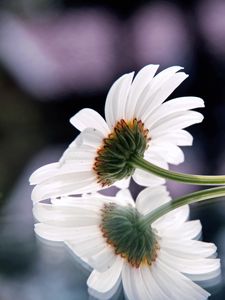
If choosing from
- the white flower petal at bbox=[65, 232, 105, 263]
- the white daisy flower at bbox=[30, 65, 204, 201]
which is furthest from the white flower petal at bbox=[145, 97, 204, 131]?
the white flower petal at bbox=[65, 232, 105, 263]

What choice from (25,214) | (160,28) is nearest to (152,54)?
(160,28)

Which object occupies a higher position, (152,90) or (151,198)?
(152,90)

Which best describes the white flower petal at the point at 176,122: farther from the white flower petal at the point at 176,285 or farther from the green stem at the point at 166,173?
the white flower petal at the point at 176,285

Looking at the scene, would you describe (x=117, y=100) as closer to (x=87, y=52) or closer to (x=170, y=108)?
(x=170, y=108)

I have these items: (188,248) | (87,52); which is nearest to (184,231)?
(188,248)

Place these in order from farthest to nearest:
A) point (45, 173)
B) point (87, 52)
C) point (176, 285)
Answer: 1. point (87, 52)
2. point (45, 173)
3. point (176, 285)

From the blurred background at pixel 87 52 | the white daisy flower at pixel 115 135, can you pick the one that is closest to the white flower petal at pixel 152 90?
the white daisy flower at pixel 115 135
